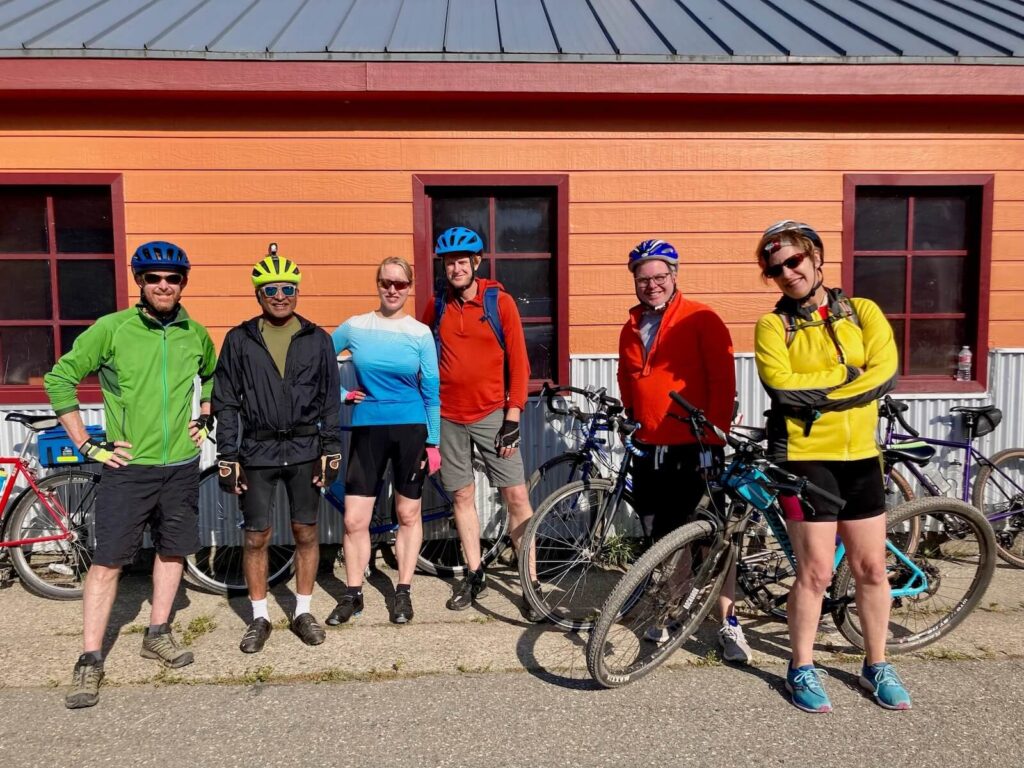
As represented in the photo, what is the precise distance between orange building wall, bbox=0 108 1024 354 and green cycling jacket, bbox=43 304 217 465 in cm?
166

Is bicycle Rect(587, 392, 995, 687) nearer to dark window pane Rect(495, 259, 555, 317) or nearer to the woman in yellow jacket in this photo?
the woman in yellow jacket

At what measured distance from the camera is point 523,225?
520 cm

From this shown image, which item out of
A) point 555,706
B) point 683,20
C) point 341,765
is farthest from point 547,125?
point 341,765

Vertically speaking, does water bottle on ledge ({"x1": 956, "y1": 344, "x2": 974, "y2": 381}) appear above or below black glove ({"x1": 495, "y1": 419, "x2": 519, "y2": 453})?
above

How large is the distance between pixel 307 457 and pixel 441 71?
2740mm

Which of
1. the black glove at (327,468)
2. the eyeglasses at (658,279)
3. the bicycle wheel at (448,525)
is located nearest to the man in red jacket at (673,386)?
the eyeglasses at (658,279)

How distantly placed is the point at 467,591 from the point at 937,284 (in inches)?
166

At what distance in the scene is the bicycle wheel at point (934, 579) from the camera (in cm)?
337

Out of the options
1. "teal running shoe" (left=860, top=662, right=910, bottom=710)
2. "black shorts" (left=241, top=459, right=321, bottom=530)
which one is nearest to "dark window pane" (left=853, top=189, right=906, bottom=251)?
"teal running shoe" (left=860, top=662, right=910, bottom=710)

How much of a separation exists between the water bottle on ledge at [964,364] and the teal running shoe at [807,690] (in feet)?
Result: 10.7

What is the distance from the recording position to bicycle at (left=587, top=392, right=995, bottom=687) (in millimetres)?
3078

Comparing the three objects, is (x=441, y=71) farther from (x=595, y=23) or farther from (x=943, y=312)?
(x=943, y=312)

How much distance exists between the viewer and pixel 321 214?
5012 mm

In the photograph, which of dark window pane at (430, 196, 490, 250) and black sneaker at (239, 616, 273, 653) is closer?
black sneaker at (239, 616, 273, 653)
